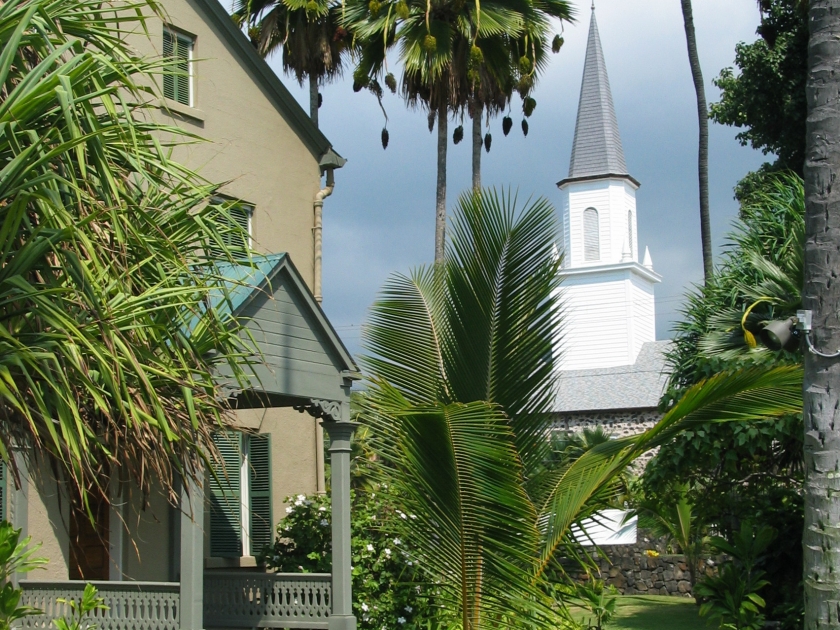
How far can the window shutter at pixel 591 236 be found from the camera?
55.7 meters

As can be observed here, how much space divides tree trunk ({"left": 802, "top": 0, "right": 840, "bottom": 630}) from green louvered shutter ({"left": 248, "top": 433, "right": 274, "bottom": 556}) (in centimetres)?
922

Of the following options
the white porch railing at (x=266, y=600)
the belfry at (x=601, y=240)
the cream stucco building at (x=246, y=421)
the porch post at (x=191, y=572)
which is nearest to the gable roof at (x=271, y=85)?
the cream stucco building at (x=246, y=421)

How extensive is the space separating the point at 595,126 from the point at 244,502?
141 ft

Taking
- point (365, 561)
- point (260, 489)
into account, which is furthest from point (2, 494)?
point (365, 561)

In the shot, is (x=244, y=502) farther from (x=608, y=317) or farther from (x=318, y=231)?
(x=608, y=317)

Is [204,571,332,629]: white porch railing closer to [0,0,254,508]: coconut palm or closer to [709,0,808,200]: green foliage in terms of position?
[0,0,254,508]: coconut palm

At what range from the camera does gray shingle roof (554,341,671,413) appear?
32.5 m

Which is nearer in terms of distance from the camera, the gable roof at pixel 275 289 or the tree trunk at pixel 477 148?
the gable roof at pixel 275 289

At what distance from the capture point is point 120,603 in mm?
10438

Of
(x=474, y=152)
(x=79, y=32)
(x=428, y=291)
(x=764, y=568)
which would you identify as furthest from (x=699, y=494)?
(x=79, y=32)

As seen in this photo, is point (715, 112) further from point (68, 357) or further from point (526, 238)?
point (68, 357)

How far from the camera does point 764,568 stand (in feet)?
47.1

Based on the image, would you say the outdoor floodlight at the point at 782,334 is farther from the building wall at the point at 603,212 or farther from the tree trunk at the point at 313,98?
the building wall at the point at 603,212

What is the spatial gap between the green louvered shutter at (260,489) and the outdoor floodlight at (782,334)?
29.6 ft
